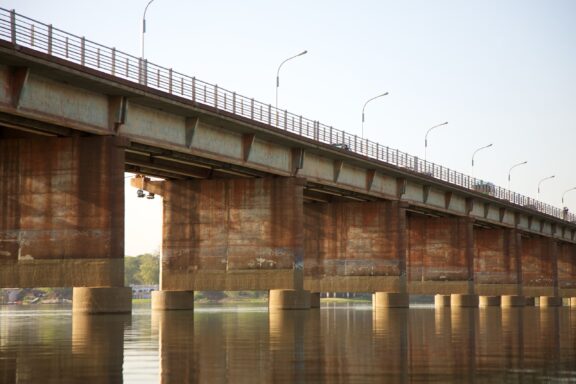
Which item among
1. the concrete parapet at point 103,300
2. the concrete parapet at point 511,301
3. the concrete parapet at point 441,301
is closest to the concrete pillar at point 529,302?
the concrete parapet at point 511,301

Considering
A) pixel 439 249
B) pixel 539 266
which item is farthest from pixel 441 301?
pixel 539 266

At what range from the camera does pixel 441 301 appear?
86875mm

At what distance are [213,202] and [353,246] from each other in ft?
56.9

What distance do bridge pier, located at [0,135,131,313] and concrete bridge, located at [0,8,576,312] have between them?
6 cm

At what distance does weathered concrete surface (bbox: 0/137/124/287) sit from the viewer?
4100 cm

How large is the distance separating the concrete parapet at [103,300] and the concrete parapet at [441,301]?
49.4 meters

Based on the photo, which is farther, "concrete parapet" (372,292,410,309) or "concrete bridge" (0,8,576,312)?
"concrete parapet" (372,292,410,309)

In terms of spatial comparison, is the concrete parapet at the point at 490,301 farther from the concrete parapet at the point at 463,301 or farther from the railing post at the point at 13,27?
the railing post at the point at 13,27

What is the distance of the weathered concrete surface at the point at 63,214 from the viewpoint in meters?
41.0

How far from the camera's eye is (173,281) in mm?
60000

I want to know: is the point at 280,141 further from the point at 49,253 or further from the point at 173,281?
the point at 49,253

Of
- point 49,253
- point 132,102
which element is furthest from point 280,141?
point 49,253

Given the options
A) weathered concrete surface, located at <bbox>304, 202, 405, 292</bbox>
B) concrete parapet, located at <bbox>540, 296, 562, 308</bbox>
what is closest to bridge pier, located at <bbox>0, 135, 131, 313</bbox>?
weathered concrete surface, located at <bbox>304, 202, 405, 292</bbox>

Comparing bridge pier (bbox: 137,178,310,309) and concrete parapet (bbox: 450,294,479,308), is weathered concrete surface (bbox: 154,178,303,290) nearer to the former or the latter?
bridge pier (bbox: 137,178,310,309)
